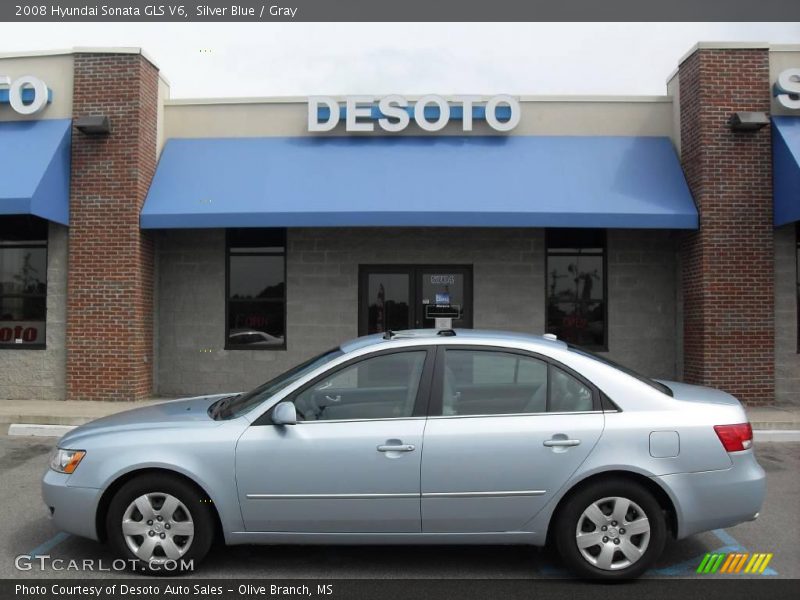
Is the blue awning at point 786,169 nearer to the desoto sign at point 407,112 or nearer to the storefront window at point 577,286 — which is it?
the storefront window at point 577,286

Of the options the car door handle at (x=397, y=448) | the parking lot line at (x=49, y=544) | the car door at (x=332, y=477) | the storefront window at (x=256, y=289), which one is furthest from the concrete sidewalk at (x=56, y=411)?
the car door handle at (x=397, y=448)

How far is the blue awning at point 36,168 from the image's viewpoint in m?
9.68

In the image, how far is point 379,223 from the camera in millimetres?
10234

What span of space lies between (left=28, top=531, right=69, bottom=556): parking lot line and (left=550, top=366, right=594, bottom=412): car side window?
3.65 m

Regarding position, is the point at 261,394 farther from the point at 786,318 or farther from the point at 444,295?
the point at 786,318

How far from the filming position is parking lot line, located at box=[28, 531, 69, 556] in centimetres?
472

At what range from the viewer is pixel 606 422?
13.9 feet

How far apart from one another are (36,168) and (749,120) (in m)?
10.8

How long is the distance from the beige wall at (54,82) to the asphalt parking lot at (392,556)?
24.7 feet

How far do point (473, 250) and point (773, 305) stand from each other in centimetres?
477

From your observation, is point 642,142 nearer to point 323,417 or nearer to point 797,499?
point 797,499

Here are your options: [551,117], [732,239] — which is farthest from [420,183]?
[732,239]

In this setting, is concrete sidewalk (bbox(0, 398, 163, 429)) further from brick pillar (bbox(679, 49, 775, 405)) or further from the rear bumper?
brick pillar (bbox(679, 49, 775, 405))

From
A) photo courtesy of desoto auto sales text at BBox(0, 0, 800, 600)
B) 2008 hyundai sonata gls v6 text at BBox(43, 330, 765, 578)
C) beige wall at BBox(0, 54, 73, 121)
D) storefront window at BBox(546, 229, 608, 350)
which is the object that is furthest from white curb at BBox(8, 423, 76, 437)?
storefront window at BBox(546, 229, 608, 350)
